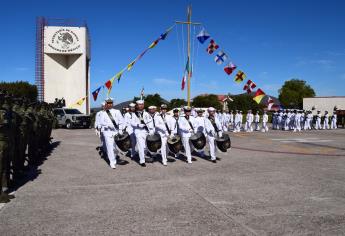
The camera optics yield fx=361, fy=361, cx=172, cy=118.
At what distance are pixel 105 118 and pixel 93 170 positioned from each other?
1575 millimetres

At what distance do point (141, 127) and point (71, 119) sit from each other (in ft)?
64.0

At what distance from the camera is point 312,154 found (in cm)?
1313

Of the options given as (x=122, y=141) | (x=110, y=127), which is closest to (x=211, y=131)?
(x=122, y=141)

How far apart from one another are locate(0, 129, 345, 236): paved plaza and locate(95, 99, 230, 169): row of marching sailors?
0.59m

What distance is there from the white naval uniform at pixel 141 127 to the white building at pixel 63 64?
28.6 m

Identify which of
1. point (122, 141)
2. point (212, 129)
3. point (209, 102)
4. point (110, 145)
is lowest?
point (110, 145)

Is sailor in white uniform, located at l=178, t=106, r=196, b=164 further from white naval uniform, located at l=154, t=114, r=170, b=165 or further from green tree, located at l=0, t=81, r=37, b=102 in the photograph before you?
green tree, located at l=0, t=81, r=37, b=102

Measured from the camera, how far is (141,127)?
35.3 feet

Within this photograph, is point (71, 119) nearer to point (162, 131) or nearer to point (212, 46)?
point (212, 46)

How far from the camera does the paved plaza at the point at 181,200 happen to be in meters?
5.11

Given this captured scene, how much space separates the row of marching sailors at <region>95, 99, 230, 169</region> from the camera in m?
10.5

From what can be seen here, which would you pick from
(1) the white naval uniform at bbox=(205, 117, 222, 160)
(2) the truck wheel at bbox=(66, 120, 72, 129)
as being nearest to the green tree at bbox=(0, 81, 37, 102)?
(2) the truck wheel at bbox=(66, 120, 72, 129)

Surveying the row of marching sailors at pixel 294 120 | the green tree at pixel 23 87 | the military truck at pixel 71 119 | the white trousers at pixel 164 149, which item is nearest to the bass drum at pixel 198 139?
the white trousers at pixel 164 149

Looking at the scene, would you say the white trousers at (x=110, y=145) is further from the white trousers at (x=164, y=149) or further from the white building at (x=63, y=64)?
the white building at (x=63, y=64)
